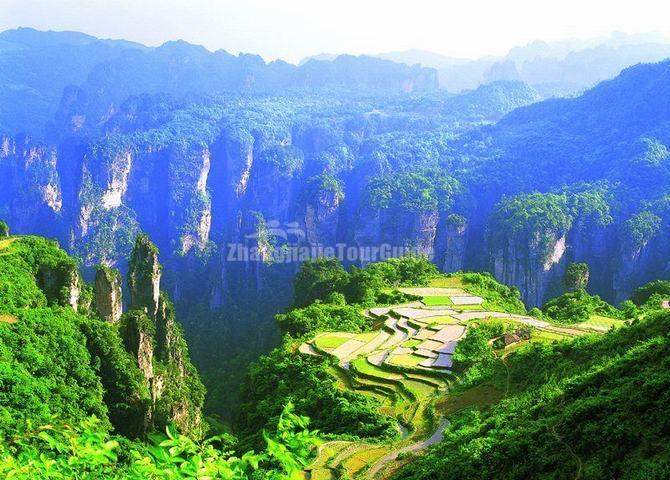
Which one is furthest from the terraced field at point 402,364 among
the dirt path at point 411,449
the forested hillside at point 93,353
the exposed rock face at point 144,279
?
the exposed rock face at point 144,279

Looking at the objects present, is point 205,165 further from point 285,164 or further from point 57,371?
point 57,371

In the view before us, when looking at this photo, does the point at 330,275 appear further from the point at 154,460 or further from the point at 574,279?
the point at 154,460

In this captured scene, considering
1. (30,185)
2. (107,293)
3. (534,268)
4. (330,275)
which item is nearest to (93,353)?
(107,293)

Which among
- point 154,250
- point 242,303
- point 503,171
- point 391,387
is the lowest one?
point 242,303

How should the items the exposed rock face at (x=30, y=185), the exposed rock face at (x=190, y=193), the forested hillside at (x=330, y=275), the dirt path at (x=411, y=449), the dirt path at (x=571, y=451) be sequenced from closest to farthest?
the dirt path at (x=571, y=451)
the forested hillside at (x=330, y=275)
the dirt path at (x=411, y=449)
the exposed rock face at (x=190, y=193)
the exposed rock face at (x=30, y=185)

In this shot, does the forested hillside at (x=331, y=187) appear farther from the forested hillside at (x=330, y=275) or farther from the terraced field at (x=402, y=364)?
the terraced field at (x=402, y=364)

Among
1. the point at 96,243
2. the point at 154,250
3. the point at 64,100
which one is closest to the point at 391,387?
the point at 154,250

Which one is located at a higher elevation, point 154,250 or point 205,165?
point 205,165
